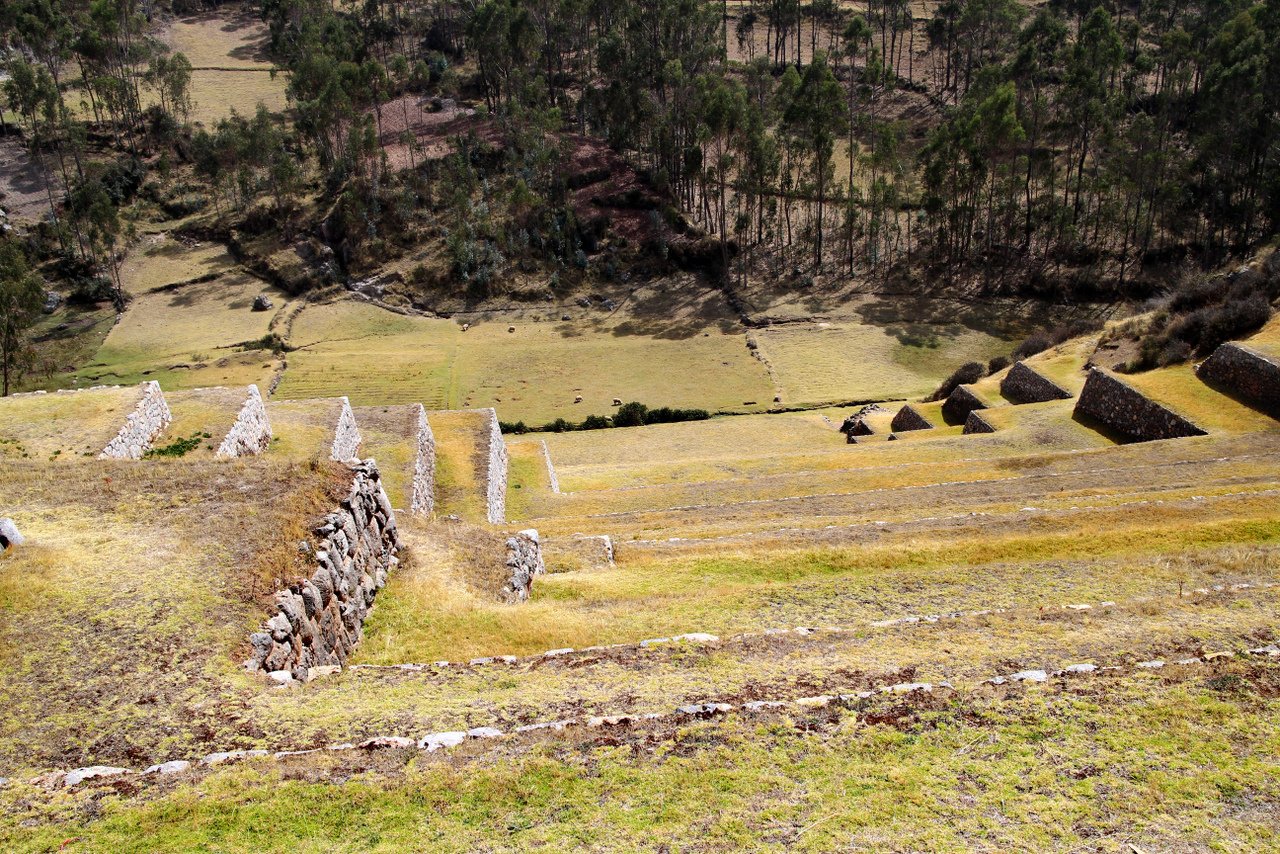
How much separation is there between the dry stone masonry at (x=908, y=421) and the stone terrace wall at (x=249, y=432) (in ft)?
104

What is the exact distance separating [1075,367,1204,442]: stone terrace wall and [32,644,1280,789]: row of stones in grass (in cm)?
2305

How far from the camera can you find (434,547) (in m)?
24.0

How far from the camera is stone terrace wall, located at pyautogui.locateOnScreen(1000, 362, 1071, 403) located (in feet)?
144

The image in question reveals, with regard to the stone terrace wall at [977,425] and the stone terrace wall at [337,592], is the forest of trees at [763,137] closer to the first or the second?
the stone terrace wall at [977,425]

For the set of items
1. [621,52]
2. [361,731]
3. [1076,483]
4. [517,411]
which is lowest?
[517,411]

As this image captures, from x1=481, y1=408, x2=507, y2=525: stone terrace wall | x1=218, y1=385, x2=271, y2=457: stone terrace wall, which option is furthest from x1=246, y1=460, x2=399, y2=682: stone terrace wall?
x1=218, y1=385, x2=271, y2=457: stone terrace wall

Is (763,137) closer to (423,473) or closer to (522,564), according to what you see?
(423,473)

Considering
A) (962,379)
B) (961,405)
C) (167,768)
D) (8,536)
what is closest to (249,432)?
(8,536)

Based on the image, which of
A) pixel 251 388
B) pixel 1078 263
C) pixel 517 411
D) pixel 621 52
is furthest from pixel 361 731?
pixel 621 52

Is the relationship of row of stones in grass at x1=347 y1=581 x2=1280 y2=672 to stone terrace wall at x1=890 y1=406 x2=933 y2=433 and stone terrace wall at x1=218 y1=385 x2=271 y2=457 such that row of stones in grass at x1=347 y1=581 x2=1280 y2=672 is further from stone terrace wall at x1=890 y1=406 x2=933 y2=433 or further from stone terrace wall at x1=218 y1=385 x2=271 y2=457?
stone terrace wall at x1=890 y1=406 x2=933 y2=433

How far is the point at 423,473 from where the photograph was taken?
109 feet

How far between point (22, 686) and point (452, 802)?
8.23 metres

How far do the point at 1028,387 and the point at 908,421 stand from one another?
6380 mm

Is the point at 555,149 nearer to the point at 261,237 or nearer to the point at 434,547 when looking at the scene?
the point at 261,237
